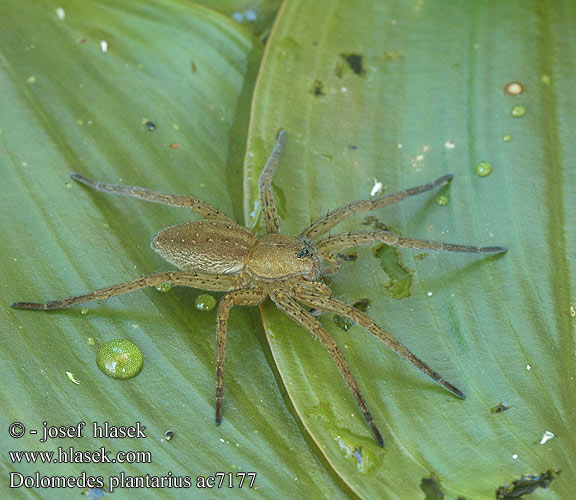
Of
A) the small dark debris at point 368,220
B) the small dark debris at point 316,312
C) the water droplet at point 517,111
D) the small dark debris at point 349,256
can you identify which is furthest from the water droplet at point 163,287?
the water droplet at point 517,111

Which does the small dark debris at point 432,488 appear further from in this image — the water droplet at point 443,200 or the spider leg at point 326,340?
the water droplet at point 443,200

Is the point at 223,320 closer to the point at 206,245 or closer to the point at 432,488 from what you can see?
the point at 206,245

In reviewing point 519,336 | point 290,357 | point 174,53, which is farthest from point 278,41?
point 519,336

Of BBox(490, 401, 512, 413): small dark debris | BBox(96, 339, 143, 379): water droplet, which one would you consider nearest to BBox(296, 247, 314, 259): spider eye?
BBox(96, 339, 143, 379): water droplet

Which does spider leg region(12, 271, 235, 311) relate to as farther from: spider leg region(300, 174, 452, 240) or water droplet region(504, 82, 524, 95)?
water droplet region(504, 82, 524, 95)

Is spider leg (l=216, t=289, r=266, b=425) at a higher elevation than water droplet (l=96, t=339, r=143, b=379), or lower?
higher

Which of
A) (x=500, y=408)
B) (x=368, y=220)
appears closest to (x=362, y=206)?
(x=368, y=220)

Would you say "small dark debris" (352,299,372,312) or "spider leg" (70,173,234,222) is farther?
"spider leg" (70,173,234,222)
